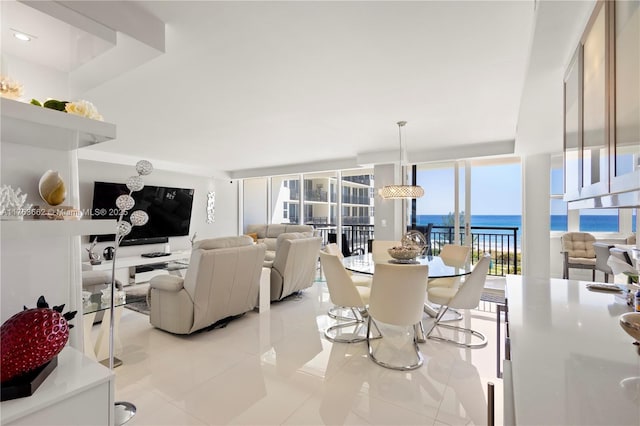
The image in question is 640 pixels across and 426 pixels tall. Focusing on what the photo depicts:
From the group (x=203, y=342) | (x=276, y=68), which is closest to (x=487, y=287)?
(x=203, y=342)

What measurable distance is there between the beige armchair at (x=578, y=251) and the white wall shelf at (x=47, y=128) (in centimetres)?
650

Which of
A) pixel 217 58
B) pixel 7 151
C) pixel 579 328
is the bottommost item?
pixel 579 328

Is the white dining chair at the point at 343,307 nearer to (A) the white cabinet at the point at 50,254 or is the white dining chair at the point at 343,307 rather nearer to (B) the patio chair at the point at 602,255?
(A) the white cabinet at the point at 50,254

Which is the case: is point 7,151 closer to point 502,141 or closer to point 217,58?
point 217,58

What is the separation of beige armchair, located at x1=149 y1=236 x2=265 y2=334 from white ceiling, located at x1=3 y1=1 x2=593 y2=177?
1.60m

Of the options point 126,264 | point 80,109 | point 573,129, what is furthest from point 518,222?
point 126,264

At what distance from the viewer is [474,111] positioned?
11.2 feet

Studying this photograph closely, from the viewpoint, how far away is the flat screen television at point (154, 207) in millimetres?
5672

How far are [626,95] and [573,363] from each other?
90cm

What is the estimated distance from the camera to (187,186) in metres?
7.32

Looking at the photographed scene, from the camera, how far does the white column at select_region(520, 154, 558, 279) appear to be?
4.67m

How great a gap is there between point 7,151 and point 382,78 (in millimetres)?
2451

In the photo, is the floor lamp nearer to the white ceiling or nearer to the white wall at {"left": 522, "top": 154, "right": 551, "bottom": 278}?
the white ceiling

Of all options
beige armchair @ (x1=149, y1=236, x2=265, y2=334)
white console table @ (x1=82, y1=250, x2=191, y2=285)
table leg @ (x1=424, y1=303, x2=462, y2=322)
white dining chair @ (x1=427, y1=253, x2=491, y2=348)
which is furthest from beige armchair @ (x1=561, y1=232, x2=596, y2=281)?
white console table @ (x1=82, y1=250, x2=191, y2=285)
